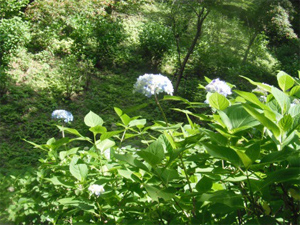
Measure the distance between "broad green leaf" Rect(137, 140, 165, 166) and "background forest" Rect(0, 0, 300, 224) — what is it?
2.96 metres

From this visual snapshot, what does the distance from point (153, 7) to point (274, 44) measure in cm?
329

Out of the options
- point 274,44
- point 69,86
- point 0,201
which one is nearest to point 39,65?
point 69,86

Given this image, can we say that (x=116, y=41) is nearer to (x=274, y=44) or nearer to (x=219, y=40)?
(x=219, y=40)

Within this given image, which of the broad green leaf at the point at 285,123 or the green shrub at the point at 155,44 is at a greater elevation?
the broad green leaf at the point at 285,123

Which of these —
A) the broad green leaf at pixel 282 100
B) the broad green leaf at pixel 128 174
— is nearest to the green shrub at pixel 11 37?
the broad green leaf at pixel 128 174

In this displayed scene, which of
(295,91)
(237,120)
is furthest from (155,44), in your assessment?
(237,120)

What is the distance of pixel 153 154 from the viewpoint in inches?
22.0

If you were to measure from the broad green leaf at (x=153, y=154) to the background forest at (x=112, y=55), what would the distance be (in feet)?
9.70

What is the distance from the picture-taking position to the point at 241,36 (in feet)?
23.6

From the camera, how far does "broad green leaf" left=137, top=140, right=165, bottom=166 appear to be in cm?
54

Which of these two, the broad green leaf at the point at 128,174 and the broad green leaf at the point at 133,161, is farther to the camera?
the broad green leaf at the point at 128,174

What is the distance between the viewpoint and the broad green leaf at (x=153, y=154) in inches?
21.4

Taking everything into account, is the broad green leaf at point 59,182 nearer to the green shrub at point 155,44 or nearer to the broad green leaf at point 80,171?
the broad green leaf at point 80,171

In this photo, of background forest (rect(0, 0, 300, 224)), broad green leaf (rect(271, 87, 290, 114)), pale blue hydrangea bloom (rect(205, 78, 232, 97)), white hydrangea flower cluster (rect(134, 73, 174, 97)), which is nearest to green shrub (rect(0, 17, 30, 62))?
background forest (rect(0, 0, 300, 224))
